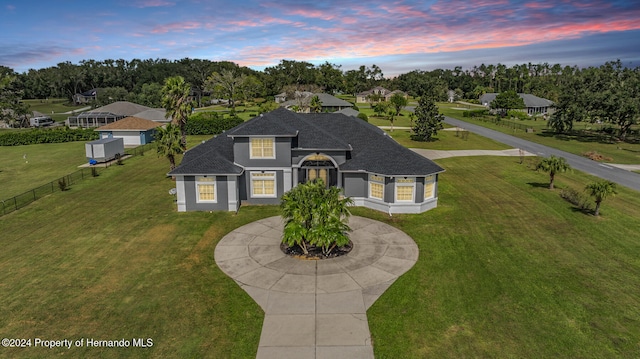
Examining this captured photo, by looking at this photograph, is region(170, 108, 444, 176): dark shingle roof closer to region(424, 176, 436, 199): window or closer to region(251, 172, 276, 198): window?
region(424, 176, 436, 199): window

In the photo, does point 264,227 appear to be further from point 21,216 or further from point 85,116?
point 85,116

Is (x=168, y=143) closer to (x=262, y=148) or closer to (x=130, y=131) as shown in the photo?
(x=262, y=148)

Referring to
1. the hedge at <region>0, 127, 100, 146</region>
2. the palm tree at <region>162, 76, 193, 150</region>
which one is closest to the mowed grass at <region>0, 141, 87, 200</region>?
the hedge at <region>0, 127, 100, 146</region>

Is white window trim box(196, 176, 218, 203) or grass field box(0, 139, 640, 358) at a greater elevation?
white window trim box(196, 176, 218, 203)

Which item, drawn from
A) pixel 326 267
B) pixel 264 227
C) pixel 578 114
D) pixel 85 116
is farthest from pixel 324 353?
pixel 85 116

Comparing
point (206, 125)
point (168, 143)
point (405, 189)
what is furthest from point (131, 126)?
point (405, 189)

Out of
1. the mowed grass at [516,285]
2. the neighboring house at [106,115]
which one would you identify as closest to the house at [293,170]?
the mowed grass at [516,285]

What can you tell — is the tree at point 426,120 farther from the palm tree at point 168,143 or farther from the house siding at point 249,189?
the palm tree at point 168,143
